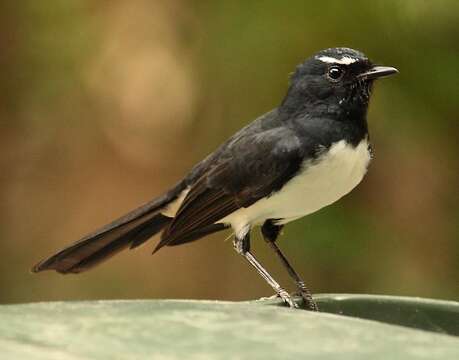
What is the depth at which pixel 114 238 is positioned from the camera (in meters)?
3.59

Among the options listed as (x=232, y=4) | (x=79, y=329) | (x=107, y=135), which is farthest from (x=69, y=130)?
(x=79, y=329)

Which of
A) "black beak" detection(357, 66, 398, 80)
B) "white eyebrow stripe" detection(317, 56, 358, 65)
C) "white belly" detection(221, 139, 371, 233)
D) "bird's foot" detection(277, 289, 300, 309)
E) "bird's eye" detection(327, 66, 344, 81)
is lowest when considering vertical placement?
"bird's foot" detection(277, 289, 300, 309)

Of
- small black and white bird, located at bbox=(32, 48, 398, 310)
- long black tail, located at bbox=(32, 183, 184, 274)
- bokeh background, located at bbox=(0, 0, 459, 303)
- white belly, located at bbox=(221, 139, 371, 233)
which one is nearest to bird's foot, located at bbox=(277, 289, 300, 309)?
small black and white bird, located at bbox=(32, 48, 398, 310)

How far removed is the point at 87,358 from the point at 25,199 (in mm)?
4822

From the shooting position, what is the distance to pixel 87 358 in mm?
1279

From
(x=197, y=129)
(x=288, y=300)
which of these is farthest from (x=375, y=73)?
(x=197, y=129)

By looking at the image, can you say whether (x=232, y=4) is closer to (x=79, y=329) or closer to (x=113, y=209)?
(x=113, y=209)

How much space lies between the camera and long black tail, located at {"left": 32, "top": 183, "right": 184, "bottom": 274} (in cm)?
350

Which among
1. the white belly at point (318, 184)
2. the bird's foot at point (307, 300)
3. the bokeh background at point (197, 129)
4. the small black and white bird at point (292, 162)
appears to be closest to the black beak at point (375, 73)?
the small black and white bird at point (292, 162)

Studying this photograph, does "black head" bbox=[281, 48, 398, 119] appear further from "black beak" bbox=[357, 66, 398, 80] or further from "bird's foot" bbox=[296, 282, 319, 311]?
"bird's foot" bbox=[296, 282, 319, 311]

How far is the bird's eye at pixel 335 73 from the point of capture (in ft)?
10.7

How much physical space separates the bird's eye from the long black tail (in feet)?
2.34

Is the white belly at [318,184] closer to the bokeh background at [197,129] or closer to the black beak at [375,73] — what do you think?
the black beak at [375,73]

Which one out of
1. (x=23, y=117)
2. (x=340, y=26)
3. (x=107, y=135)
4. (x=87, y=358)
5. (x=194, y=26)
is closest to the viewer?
(x=87, y=358)
